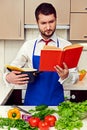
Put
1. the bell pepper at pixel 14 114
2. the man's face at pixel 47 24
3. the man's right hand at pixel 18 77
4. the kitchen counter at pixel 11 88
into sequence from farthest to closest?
the kitchen counter at pixel 11 88 → the man's face at pixel 47 24 → the man's right hand at pixel 18 77 → the bell pepper at pixel 14 114

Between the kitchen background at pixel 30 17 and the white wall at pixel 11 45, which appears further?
the white wall at pixel 11 45

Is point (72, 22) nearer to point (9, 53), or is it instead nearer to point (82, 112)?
point (9, 53)

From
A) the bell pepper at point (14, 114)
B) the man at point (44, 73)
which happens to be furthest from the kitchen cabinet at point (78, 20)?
the bell pepper at point (14, 114)

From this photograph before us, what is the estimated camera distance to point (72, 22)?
319 cm

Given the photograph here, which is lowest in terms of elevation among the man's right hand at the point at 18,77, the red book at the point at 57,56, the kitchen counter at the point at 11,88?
the kitchen counter at the point at 11,88

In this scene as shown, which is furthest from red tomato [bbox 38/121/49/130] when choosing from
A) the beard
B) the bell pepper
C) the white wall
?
the white wall

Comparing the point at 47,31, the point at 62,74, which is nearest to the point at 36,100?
the point at 62,74

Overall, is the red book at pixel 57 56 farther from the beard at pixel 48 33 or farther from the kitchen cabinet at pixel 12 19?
the kitchen cabinet at pixel 12 19

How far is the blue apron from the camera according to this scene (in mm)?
2016

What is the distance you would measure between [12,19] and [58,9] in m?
0.52

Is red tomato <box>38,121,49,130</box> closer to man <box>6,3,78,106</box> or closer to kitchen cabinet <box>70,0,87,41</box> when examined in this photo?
man <box>6,3,78,106</box>

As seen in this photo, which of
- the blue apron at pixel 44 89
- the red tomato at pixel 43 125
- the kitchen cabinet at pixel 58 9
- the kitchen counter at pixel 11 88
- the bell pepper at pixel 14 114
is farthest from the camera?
the kitchen cabinet at pixel 58 9

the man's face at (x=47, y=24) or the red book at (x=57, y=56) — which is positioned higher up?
the man's face at (x=47, y=24)

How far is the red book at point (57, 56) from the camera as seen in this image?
65.1 inches
